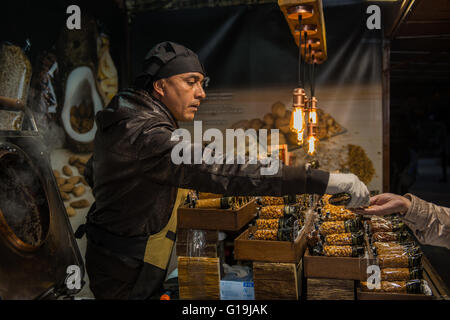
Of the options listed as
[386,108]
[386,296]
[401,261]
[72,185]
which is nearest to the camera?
[386,296]

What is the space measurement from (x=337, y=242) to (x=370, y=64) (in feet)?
6.92

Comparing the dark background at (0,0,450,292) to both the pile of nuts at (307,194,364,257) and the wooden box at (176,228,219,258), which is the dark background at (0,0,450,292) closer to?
the pile of nuts at (307,194,364,257)

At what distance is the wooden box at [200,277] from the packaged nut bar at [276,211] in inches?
14.5

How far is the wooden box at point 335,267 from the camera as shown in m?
1.66

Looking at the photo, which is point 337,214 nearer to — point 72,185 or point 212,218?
point 212,218

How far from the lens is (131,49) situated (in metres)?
3.50

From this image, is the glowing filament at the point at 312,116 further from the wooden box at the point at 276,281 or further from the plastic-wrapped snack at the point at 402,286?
the plastic-wrapped snack at the point at 402,286

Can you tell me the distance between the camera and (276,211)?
1.93m

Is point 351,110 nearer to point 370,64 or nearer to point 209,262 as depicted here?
point 370,64

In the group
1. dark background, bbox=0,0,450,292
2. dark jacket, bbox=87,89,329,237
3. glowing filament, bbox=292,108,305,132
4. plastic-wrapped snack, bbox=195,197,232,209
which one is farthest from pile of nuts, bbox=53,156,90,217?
glowing filament, bbox=292,108,305,132

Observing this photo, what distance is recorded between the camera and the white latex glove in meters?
1.38

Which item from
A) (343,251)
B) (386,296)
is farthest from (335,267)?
(386,296)

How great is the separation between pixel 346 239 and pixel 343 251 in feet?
0.28

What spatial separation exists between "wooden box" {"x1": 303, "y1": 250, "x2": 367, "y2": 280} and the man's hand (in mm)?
233
